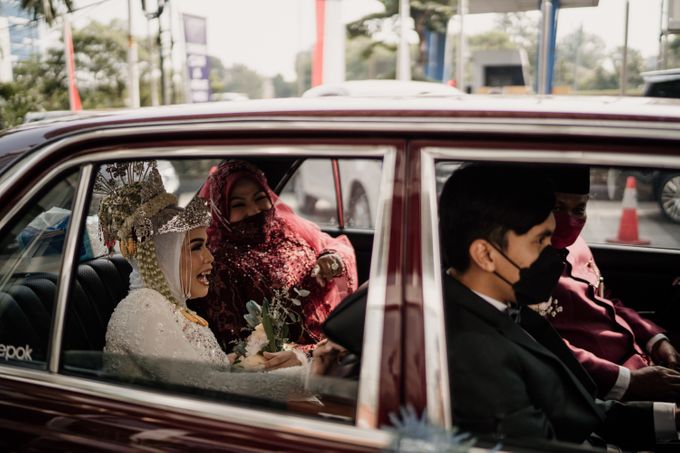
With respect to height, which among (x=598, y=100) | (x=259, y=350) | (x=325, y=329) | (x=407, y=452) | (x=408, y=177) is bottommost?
(x=259, y=350)

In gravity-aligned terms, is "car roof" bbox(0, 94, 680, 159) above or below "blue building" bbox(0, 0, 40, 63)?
below

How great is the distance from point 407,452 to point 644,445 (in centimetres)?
114

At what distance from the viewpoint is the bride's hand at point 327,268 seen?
10.2 ft

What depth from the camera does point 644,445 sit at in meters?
1.97

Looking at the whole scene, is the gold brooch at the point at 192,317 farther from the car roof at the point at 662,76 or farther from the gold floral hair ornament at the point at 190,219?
the car roof at the point at 662,76

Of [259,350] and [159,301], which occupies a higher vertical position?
[159,301]

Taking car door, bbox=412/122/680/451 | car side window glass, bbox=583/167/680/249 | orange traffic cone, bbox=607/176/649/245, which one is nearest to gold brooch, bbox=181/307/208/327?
car door, bbox=412/122/680/451

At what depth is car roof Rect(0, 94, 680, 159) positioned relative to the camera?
130 cm

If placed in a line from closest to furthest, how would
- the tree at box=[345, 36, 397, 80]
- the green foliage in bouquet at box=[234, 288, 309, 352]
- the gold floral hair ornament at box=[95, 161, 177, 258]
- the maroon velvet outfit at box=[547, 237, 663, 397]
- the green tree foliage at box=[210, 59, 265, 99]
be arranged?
the gold floral hair ornament at box=[95, 161, 177, 258] → the green foliage in bouquet at box=[234, 288, 309, 352] → the maroon velvet outfit at box=[547, 237, 663, 397] → the tree at box=[345, 36, 397, 80] → the green tree foliage at box=[210, 59, 265, 99]

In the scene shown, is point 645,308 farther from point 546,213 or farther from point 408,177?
point 408,177

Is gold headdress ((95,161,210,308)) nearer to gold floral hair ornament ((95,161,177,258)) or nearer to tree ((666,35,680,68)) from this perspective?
gold floral hair ornament ((95,161,177,258))

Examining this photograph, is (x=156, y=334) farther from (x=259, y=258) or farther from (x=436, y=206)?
(x=259, y=258)

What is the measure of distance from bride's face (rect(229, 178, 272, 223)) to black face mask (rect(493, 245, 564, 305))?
Answer: 5.38ft

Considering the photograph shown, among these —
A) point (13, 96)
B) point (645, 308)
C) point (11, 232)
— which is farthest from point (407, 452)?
point (13, 96)
